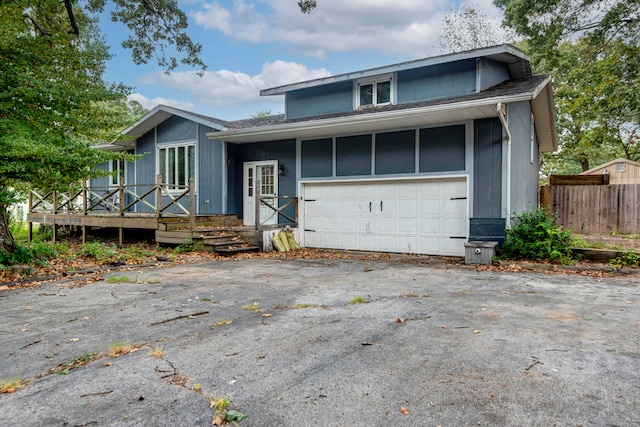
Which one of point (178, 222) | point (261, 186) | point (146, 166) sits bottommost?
point (178, 222)

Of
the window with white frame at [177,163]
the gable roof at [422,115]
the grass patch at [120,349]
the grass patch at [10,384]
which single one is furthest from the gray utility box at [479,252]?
the window with white frame at [177,163]

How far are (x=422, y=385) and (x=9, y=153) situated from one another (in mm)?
6576

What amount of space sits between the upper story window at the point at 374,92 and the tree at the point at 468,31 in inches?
551

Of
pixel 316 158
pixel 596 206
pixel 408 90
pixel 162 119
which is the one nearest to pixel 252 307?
pixel 316 158

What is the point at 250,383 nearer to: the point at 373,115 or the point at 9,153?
the point at 9,153

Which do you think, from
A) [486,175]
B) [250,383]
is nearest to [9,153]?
[250,383]

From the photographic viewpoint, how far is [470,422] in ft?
6.77

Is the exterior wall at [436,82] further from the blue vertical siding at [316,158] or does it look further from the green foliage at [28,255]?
the green foliage at [28,255]

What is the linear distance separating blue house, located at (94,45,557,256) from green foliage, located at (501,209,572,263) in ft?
1.18

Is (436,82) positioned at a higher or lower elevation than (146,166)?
higher

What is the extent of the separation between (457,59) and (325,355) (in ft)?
29.7

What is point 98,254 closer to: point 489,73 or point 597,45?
point 489,73

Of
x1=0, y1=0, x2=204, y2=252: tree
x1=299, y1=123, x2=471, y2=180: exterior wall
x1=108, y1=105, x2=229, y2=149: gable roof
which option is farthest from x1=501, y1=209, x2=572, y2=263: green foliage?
x1=108, y1=105, x2=229, y2=149: gable roof

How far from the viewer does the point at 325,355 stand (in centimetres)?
301
